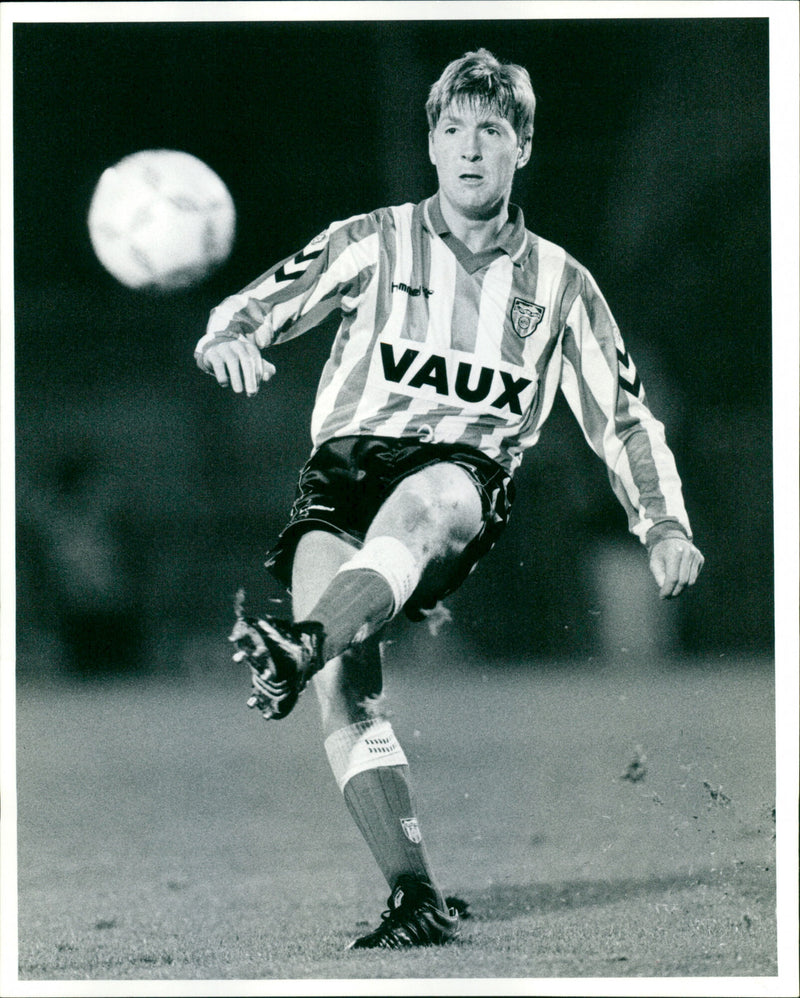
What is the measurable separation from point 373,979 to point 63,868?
0.93 meters

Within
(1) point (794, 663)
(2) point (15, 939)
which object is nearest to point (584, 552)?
(1) point (794, 663)

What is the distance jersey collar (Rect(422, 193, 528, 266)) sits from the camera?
3332 mm

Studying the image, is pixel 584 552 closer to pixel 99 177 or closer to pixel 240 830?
pixel 240 830

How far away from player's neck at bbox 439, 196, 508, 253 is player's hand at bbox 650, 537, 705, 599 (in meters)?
0.99

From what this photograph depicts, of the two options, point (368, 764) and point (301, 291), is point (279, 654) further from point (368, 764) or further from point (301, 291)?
point (301, 291)

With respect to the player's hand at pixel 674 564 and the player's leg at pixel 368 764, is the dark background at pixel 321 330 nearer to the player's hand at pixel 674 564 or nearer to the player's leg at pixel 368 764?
the player's hand at pixel 674 564

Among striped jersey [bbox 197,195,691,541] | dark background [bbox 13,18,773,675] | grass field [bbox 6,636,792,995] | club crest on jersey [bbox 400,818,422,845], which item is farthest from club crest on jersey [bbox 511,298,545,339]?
club crest on jersey [bbox 400,818,422,845]

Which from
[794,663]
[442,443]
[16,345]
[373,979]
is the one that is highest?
[16,345]

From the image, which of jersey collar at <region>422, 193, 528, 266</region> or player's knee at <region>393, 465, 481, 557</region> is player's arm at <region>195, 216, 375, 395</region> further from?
player's knee at <region>393, 465, 481, 557</region>

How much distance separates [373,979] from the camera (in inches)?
121

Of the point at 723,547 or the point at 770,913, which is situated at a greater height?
the point at 723,547

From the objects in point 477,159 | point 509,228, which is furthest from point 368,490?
point 477,159

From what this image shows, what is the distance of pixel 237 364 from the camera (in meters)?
3.15

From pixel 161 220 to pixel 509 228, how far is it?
40.1 inches
